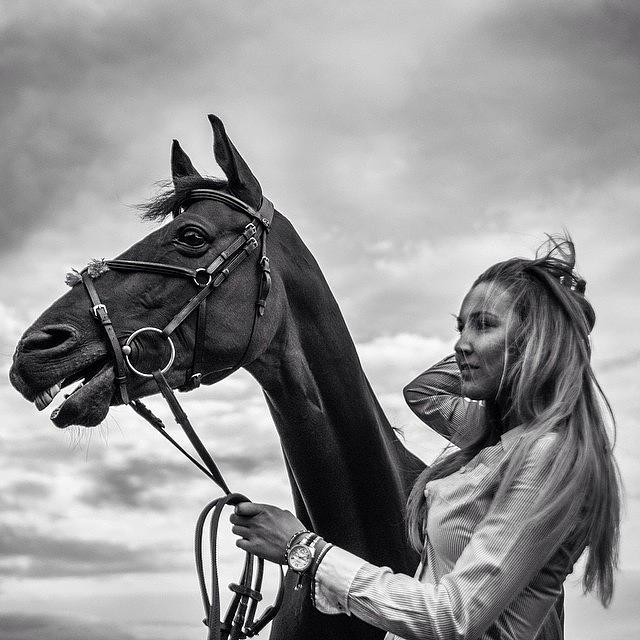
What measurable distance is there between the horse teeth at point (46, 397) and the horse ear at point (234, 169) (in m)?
1.44

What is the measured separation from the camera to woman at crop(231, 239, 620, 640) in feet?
6.68

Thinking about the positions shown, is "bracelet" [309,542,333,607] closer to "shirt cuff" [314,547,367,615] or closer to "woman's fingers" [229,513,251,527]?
"shirt cuff" [314,547,367,615]

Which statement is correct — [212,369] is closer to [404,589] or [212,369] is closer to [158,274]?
[158,274]

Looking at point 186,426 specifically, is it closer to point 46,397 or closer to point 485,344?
point 46,397

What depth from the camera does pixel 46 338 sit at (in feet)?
11.6

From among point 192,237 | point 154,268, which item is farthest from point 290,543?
point 192,237

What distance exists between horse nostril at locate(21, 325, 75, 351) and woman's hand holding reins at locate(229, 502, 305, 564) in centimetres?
150

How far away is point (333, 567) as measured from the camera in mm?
2141

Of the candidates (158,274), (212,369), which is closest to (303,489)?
(212,369)

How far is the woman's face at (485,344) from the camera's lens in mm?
2426

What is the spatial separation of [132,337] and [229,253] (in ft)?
2.21

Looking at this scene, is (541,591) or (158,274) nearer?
(541,591)

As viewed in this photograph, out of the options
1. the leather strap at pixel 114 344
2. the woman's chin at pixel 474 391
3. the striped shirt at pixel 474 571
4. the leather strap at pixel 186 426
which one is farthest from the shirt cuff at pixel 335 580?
the leather strap at pixel 114 344

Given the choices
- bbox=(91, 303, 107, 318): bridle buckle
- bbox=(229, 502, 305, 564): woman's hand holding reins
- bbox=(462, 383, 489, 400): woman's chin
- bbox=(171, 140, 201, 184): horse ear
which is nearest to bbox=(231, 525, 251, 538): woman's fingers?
bbox=(229, 502, 305, 564): woman's hand holding reins
